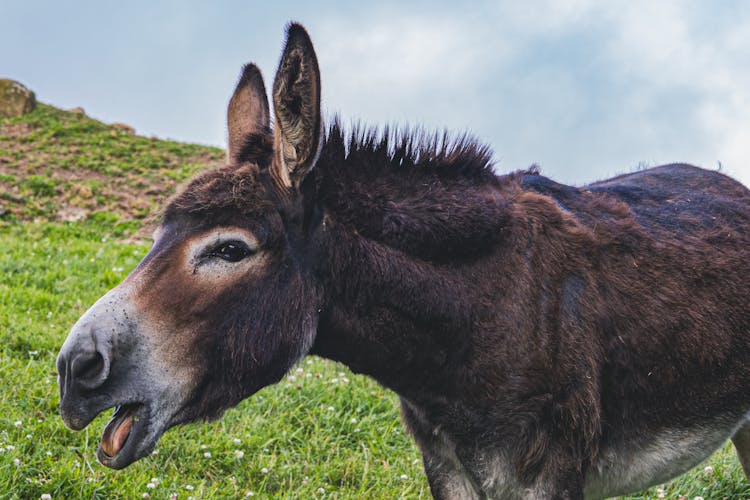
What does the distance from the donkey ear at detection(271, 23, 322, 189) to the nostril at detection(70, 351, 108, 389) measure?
894mm

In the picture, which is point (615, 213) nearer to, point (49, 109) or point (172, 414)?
point (172, 414)

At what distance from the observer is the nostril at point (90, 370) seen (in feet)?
7.85

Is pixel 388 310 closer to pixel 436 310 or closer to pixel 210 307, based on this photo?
pixel 436 310

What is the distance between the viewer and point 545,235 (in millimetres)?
3051

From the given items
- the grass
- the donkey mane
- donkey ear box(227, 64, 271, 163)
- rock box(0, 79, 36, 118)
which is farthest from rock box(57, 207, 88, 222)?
the donkey mane

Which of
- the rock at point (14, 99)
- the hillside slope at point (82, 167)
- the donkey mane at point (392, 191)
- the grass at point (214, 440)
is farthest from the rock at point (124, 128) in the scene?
the donkey mane at point (392, 191)

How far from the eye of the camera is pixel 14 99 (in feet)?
72.1

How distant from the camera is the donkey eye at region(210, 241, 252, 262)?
259 cm

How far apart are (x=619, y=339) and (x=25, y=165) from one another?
53.4 feet

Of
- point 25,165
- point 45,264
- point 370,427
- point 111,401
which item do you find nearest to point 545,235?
point 111,401

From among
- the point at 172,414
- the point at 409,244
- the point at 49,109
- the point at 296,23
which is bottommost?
the point at 172,414

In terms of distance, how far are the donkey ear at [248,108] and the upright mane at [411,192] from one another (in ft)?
1.48

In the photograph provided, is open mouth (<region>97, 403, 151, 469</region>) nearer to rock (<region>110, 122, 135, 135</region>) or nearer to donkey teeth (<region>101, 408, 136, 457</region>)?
donkey teeth (<region>101, 408, 136, 457</region>)

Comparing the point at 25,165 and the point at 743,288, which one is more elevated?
the point at 25,165
